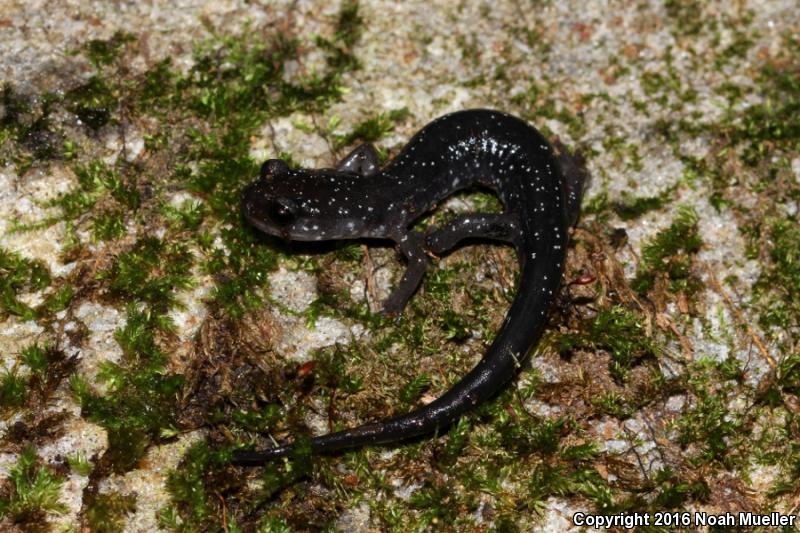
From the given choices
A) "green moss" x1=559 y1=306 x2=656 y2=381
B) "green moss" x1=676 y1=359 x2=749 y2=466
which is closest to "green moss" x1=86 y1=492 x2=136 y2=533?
"green moss" x1=559 y1=306 x2=656 y2=381

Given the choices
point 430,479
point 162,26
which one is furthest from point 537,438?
point 162,26

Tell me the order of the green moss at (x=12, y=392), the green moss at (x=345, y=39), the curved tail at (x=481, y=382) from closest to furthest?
the curved tail at (x=481, y=382), the green moss at (x=12, y=392), the green moss at (x=345, y=39)

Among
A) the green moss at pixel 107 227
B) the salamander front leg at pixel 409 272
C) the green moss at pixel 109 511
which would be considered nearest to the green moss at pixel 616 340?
the salamander front leg at pixel 409 272

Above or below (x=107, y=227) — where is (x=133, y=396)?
below

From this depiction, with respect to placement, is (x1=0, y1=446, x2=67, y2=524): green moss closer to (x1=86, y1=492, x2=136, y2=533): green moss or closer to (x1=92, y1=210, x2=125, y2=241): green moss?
(x1=86, y1=492, x2=136, y2=533): green moss

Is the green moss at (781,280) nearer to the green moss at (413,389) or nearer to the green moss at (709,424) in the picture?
the green moss at (709,424)

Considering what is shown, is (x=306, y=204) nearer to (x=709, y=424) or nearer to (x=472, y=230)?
(x=472, y=230)

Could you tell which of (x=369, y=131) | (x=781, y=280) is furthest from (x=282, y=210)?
(x=781, y=280)
